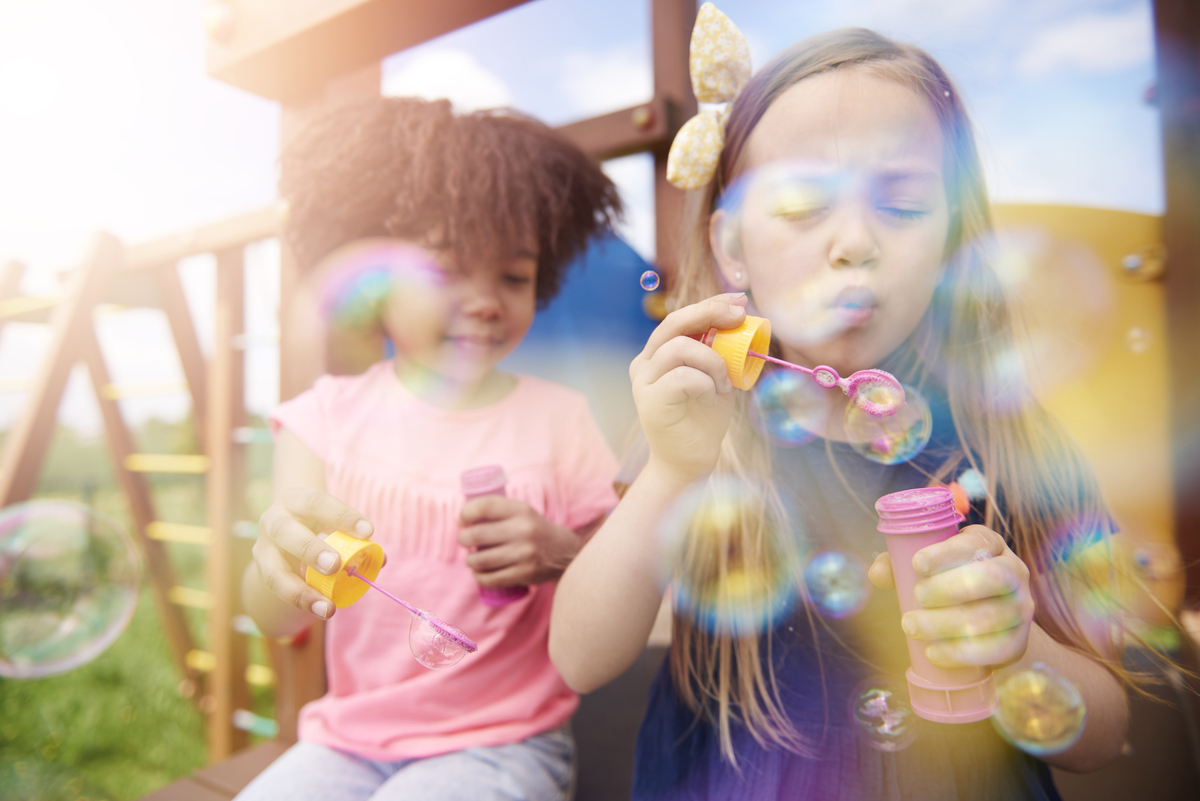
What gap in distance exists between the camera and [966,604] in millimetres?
486

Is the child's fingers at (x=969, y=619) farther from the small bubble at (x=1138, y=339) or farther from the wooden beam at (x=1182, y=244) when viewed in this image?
the small bubble at (x=1138, y=339)

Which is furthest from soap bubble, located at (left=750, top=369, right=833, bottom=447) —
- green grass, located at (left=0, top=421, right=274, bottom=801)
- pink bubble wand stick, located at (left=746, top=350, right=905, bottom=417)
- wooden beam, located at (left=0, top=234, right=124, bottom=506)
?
wooden beam, located at (left=0, top=234, right=124, bottom=506)

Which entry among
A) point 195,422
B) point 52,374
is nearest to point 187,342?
point 195,422

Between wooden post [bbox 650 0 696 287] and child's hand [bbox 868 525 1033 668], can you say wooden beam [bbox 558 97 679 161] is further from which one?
child's hand [bbox 868 525 1033 668]

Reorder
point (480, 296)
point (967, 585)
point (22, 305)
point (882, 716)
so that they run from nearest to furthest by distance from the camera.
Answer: point (967, 585), point (882, 716), point (480, 296), point (22, 305)

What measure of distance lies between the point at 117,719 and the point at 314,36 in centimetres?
251

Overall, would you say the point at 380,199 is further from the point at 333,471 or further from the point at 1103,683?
the point at 1103,683

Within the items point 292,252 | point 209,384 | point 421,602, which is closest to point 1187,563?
point 421,602

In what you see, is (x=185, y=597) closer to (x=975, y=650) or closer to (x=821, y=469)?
(x=821, y=469)

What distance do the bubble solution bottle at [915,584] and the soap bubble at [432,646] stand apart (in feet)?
1.35

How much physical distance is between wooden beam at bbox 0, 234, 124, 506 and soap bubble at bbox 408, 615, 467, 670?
227 centimetres

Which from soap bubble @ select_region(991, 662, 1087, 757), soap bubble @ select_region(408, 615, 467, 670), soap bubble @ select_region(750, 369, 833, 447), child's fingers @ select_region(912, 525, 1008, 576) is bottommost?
soap bubble @ select_region(991, 662, 1087, 757)

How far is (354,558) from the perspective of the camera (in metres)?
0.59

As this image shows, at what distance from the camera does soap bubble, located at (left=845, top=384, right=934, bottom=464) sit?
0.74 meters
